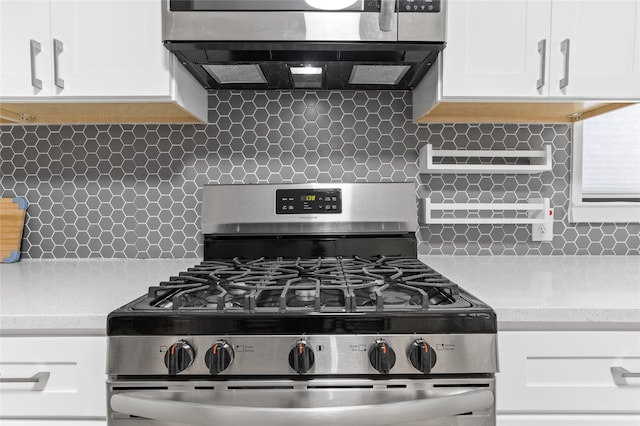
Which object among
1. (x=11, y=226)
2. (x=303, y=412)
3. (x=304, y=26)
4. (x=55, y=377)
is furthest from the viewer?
(x=11, y=226)

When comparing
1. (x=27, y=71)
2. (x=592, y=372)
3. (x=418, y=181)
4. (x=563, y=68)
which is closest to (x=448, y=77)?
(x=563, y=68)

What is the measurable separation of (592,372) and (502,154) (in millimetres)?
836

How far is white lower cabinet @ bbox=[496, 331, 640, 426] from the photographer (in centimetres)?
96

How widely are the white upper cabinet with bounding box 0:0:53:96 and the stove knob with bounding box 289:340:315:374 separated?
106 cm

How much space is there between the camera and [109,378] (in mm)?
925

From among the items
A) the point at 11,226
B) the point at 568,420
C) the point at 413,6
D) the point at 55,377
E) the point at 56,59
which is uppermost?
the point at 413,6

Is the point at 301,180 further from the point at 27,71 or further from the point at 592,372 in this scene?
the point at 592,372

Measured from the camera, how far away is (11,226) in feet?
5.27

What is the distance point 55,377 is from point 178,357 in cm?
30

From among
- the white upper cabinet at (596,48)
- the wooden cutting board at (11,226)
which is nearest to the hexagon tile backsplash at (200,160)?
the wooden cutting board at (11,226)

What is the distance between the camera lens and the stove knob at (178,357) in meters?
0.88

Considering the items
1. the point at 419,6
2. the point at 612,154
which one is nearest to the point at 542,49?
the point at 419,6

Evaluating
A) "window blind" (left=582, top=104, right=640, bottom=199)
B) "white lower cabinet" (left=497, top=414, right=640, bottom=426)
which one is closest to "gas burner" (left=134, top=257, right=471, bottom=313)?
"white lower cabinet" (left=497, top=414, right=640, bottom=426)

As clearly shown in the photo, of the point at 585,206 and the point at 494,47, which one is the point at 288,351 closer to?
the point at 494,47
